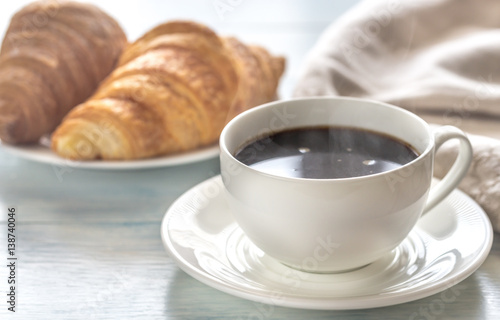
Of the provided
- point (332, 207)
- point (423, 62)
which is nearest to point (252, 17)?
point (423, 62)

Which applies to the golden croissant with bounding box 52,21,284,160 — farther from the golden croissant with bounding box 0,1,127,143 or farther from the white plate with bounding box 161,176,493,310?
the white plate with bounding box 161,176,493,310

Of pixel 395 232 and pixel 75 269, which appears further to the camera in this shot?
pixel 75 269

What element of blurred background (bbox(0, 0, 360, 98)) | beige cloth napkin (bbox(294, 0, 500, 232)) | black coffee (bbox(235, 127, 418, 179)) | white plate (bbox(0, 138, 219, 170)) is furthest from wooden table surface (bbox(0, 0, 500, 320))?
blurred background (bbox(0, 0, 360, 98))

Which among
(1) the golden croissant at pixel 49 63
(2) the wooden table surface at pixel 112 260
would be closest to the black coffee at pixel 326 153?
(2) the wooden table surface at pixel 112 260

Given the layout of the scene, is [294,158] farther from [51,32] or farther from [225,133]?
[51,32]

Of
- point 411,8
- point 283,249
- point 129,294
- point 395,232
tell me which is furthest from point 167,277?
point 411,8

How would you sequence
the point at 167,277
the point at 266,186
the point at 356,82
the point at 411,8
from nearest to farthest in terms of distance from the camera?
the point at 266,186 → the point at 167,277 → the point at 356,82 → the point at 411,8

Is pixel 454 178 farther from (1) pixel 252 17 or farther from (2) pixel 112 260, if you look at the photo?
(1) pixel 252 17
